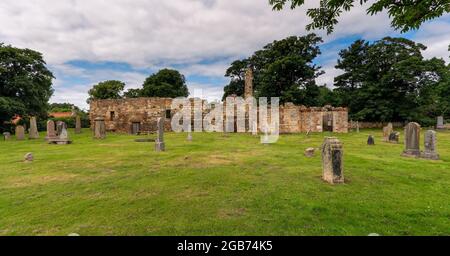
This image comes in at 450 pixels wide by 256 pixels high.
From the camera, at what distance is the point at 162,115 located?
89.9 ft

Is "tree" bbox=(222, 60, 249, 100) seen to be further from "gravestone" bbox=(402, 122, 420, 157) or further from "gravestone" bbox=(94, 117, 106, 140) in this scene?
"gravestone" bbox=(402, 122, 420, 157)

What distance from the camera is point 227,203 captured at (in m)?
4.82

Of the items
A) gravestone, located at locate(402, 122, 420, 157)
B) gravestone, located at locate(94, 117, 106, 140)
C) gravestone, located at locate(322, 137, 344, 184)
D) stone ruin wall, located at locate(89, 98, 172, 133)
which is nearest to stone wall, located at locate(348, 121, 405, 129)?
gravestone, located at locate(402, 122, 420, 157)

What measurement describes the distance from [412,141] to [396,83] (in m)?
26.2

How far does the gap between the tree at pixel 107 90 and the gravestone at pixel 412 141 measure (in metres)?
53.2

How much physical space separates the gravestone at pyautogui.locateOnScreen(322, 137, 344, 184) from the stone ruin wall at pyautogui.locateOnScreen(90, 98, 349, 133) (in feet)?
59.9

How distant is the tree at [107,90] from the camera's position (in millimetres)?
52906

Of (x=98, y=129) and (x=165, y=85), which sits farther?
(x=165, y=85)

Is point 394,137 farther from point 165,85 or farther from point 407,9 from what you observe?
point 165,85

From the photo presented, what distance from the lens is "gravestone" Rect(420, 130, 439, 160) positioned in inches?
372

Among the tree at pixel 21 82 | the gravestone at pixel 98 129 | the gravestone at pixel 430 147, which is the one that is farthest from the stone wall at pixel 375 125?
the tree at pixel 21 82

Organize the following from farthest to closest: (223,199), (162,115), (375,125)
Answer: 1. (375,125)
2. (162,115)
3. (223,199)

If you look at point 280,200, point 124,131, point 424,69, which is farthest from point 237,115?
point 424,69

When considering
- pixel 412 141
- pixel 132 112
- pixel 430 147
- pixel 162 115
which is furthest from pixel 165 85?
pixel 430 147
